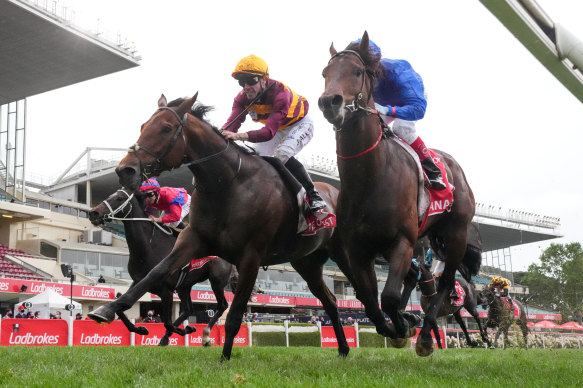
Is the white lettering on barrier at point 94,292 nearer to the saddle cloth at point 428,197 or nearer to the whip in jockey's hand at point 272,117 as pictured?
the whip in jockey's hand at point 272,117

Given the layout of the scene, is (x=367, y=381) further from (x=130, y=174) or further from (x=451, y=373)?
(x=130, y=174)

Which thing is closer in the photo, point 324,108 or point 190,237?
point 324,108

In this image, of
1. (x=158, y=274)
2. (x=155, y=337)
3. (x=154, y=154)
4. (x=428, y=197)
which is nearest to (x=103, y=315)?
(x=158, y=274)

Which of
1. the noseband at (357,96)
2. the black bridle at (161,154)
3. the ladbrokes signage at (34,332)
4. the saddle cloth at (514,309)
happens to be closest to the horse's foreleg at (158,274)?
the black bridle at (161,154)

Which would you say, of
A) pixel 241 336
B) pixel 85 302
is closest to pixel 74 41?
pixel 85 302

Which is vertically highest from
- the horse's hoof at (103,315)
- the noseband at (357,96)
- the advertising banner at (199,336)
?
the noseband at (357,96)

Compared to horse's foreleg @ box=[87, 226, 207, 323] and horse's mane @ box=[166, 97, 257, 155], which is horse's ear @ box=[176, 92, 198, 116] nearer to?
horse's mane @ box=[166, 97, 257, 155]

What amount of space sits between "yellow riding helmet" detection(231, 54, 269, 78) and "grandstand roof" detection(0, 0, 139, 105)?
2802 cm

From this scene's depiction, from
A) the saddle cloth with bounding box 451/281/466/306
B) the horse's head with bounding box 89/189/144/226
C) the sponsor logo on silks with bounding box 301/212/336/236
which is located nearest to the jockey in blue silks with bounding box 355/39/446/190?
the sponsor logo on silks with bounding box 301/212/336/236

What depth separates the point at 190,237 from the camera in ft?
18.9

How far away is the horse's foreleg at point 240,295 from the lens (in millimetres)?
5691

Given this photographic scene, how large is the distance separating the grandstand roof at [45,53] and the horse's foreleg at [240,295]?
96.3ft

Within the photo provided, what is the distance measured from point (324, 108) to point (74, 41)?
108 feet

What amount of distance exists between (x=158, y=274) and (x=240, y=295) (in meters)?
0.83
